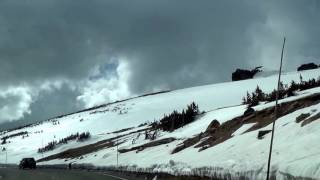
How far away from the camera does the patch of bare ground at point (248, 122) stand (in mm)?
44378

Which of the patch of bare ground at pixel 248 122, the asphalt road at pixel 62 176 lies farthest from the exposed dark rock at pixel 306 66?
the asphalt road at pixel 62 176

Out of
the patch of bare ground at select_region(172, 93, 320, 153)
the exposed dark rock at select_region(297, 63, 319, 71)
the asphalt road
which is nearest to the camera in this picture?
the asphalt road

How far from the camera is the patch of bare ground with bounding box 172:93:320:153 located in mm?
44378

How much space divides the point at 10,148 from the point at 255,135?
169532mm

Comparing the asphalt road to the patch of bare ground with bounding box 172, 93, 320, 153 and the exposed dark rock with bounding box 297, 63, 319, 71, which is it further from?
the exposed dark rock with bounding box 297, 63, 319, 71

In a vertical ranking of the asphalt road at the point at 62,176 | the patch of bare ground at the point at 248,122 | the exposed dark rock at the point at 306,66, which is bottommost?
the asphalt road at the point at 62,176

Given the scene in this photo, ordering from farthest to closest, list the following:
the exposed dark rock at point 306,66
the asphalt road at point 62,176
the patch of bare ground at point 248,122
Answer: the exposed dark rock at point 306,66
the patch of bare ground at point 248,122
the asphalt road at point 62,176

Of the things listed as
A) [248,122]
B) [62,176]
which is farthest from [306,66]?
[62,176]

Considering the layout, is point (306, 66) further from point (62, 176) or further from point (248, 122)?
point (62, 176)

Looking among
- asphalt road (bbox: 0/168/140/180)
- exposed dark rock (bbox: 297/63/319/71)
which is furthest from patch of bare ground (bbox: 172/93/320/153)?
exposed dark rock (bbox: 297/63/319/71)

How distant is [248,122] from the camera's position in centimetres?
5025

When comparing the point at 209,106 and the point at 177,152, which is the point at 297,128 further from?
the point at 209,106

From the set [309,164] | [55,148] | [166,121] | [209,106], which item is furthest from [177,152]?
[55,148]

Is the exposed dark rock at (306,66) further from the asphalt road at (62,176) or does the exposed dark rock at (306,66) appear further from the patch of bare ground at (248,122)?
the asphalt road at (62,176)
